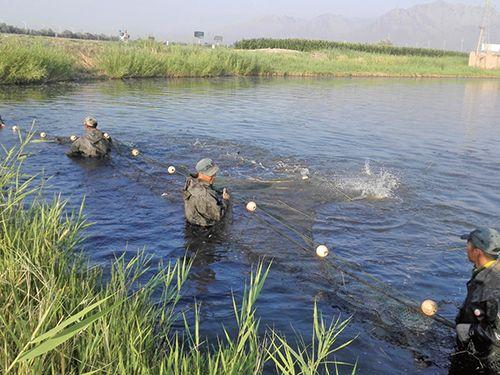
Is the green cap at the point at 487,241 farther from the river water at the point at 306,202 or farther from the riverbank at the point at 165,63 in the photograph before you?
the riverbank at the point at 165,63

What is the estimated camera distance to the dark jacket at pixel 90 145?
1259 centimetres

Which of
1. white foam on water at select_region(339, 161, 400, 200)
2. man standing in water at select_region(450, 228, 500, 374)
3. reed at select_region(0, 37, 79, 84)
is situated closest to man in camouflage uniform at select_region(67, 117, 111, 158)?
white foam on water at select_region(339, 161, 400, 200)

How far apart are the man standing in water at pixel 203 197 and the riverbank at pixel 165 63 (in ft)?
70.6

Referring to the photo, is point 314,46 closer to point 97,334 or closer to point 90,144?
point 90,144

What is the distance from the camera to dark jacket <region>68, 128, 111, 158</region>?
12594 mm

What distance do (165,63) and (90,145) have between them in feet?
86.3

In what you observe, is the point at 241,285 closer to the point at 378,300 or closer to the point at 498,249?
the point at 378,300

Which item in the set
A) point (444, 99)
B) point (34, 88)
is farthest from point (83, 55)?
point (444, 99)

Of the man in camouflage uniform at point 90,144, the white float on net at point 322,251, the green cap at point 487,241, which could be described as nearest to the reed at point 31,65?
the man in camouflage uniform at point 90,144

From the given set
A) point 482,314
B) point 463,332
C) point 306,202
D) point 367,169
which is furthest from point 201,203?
point 367,169

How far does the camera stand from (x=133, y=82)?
1331 inches

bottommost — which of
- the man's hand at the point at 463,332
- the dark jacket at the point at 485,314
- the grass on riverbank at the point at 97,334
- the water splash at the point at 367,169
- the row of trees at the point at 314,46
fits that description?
the water splash at the point at 367,169

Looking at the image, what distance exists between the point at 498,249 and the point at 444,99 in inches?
1269

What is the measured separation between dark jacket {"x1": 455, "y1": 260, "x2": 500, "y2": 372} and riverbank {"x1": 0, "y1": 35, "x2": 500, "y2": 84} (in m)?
26.4
